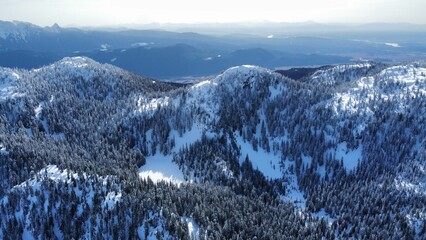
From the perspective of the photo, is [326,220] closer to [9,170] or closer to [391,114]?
[391,114]

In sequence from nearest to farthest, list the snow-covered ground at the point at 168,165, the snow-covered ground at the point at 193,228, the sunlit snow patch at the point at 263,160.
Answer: the snow-covered ground at the point at 193,228 < the snow-covered ground at the point at 168,165 < the sunlit snow patch at the point at 263,160

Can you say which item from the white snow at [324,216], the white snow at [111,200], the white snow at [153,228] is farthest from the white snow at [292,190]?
the white snow at [111,200]

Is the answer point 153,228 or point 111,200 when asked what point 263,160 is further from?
point 111,200

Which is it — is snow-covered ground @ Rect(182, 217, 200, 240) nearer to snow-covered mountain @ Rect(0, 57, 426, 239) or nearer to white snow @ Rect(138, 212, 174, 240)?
snow-covered mountain @ Rect(0, 57, 426, 239)

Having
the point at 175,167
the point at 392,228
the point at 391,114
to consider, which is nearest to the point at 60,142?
the point at 175,167

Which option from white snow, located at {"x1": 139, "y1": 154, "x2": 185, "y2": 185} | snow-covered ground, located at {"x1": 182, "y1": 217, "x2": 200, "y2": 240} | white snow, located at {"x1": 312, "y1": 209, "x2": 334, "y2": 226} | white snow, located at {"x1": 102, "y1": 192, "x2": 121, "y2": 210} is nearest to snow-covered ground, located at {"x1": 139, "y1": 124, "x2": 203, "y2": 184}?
white snow, located at {"x1": 139, "y1": 154, "x2": 185, "y2": 185}

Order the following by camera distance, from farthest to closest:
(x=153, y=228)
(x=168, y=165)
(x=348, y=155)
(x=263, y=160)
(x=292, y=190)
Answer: (x=263, y=160) < (x=348, y=155) < (x=168, y=165) < (x=292, y=190) < (x=153, y=228)

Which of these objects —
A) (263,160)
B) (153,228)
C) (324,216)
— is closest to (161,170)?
(263,160)

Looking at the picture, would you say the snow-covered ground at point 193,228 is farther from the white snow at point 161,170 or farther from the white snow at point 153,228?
the white snow at point 161,170
